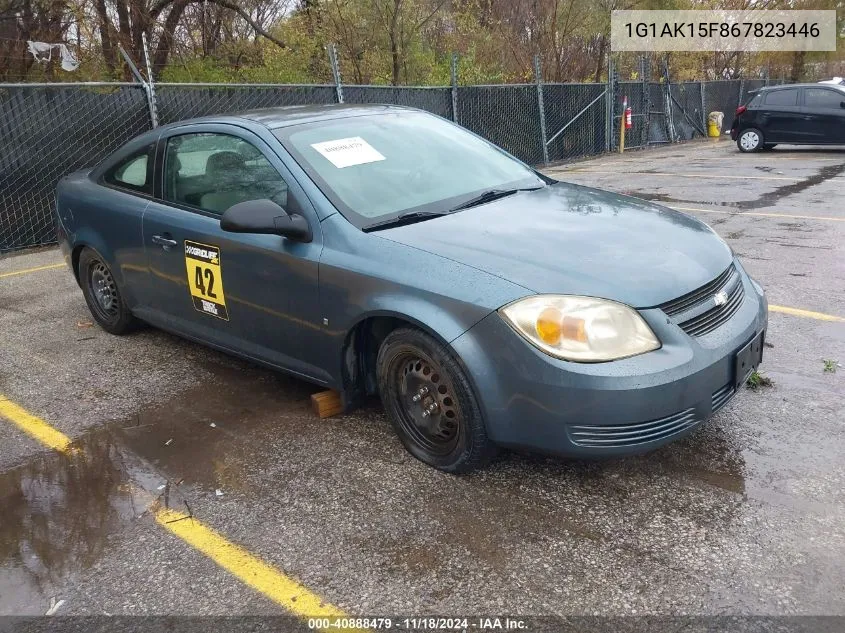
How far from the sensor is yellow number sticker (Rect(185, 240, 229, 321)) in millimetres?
3885

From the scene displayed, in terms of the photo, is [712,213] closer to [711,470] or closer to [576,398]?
[711,470]

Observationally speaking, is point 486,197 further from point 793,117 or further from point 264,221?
point 793,117

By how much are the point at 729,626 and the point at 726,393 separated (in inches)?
39.0

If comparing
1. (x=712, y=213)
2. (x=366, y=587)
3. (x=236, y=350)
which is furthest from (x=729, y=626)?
(x=712, y=213)

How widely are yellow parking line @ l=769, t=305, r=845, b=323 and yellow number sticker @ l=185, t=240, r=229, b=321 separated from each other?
3.72 metres

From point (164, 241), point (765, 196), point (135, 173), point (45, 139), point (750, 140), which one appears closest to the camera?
point (164, 241)

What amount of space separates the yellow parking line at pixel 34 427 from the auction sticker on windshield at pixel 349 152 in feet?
6.31

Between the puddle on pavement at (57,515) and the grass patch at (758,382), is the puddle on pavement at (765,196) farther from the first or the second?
the puddle on pavement at (57,515)

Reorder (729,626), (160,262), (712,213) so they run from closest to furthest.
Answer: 1. (729,626)
2. (160,262)
3. (712,213)

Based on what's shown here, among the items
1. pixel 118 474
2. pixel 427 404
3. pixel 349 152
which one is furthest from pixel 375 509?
pixel 349 152

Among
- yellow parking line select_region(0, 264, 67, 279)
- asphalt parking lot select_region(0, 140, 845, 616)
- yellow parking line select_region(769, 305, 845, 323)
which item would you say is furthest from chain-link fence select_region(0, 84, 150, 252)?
yellow parking line select_region(769, 305, 845, 323)

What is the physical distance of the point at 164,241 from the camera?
4.17 m

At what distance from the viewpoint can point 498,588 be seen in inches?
97.0

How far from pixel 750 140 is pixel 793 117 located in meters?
1.04
